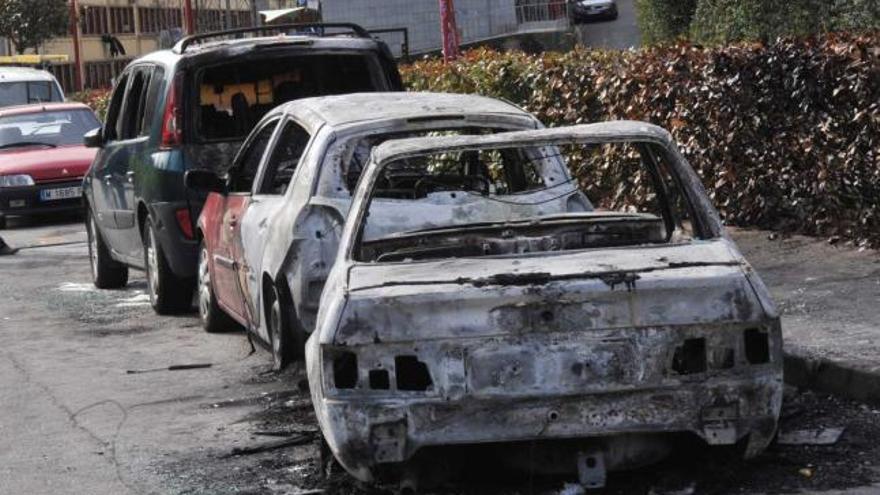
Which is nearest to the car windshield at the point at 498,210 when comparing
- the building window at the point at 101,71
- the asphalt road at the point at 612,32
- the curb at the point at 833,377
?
the curb at the point at 833,377

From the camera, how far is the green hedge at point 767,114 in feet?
40.2

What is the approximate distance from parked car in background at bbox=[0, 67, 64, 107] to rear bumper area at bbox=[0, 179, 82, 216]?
9.15 metres

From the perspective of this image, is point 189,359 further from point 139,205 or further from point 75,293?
point 75,293

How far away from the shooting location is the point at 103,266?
49.1 ft

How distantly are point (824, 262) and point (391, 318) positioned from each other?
618cm

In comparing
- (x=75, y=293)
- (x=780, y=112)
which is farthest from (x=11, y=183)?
(x=780, y=112)

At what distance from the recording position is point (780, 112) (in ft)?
43.1

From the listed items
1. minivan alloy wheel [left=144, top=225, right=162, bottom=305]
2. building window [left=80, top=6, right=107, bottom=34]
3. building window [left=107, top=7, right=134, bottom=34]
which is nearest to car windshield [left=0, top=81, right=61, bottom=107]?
minivan alloy wheel [left=144, top=225, right=162, bottom=305]

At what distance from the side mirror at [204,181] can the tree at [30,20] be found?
5370cm

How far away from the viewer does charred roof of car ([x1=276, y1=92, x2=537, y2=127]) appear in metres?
9.01

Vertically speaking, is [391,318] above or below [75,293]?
above

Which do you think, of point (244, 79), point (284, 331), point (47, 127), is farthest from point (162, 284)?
point (47, 127)

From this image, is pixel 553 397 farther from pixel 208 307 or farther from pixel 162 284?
pixel 162 284

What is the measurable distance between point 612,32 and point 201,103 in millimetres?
46190
